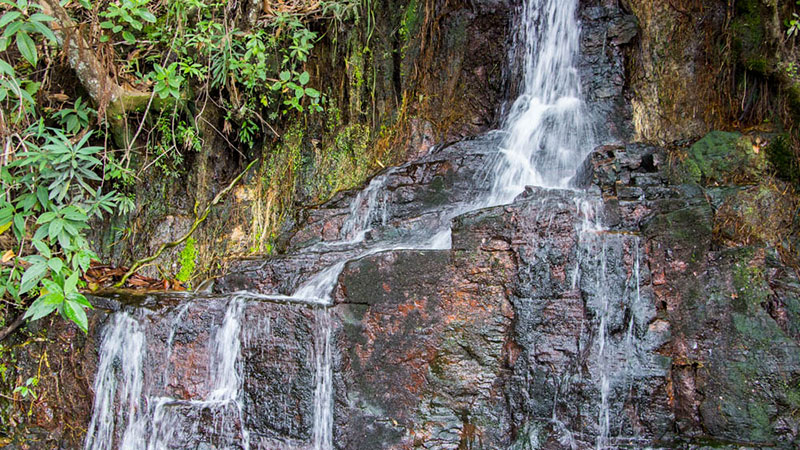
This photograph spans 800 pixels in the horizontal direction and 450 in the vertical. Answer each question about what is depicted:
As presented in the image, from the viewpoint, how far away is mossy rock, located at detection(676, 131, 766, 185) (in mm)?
4348

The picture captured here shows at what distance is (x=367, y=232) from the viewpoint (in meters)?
4.78

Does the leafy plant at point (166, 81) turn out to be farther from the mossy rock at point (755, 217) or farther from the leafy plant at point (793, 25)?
the leafy plant at point (793, 25)

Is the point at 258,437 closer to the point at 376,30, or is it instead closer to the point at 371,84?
the point at 371,84

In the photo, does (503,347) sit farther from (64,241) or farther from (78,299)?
(64,241)

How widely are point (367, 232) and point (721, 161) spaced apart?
291 cm

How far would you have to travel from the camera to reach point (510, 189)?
4973 millimetres

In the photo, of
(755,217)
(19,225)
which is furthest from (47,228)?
(755,217)

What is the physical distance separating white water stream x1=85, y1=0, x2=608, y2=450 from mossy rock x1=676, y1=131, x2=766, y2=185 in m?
0.97

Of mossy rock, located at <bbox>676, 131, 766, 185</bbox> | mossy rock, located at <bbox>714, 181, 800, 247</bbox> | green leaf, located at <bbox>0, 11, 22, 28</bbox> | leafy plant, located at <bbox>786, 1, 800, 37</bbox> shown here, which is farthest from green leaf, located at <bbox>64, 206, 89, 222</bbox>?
leafy plant, located at <bbox>786, 1, 800, 37</bbox>

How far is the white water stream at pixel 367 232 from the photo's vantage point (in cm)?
338

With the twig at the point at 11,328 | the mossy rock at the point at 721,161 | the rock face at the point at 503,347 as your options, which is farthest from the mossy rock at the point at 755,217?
the twig at the point at 11,328

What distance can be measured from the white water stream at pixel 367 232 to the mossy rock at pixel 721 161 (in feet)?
3.19

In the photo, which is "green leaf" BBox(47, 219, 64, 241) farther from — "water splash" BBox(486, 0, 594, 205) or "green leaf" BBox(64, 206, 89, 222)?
"water splash" BBox(486, 0, 594, 205)

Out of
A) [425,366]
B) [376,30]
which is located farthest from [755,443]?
[376,30]
